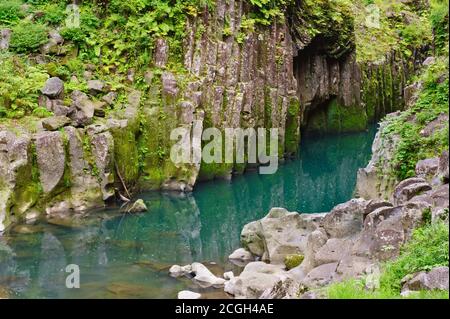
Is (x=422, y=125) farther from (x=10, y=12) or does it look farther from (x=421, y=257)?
(x=10, y=12)

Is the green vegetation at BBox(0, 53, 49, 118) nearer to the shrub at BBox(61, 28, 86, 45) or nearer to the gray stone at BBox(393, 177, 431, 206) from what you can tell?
the shrub at BBox(61, 28, 86, 45)

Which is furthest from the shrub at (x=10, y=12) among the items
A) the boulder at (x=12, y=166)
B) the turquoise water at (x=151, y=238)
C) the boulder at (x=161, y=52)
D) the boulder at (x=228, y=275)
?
the boulder at (x=228, y=275)

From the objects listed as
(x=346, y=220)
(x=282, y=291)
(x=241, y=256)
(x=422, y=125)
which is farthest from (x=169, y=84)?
(x=282, y=291)

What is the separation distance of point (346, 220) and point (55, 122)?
1177 centimetres

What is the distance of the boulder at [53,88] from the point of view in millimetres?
24656

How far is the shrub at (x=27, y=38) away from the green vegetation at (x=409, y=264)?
18.5 m

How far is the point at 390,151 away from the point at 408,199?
4.92 metres

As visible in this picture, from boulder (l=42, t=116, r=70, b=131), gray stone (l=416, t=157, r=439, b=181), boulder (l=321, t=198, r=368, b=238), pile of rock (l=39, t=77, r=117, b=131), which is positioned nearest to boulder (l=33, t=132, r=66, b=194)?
boulder (l=42, t=116, r=70, b=131)

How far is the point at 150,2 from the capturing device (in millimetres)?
28859

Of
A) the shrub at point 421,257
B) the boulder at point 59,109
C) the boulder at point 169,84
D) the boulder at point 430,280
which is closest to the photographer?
the boulder at point 430,280

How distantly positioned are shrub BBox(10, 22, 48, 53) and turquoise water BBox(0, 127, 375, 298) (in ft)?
24.2

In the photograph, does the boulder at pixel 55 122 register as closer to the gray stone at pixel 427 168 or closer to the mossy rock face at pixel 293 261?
the mossy rock face at pixel 293 261

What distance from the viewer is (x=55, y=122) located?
2377 centimetres
